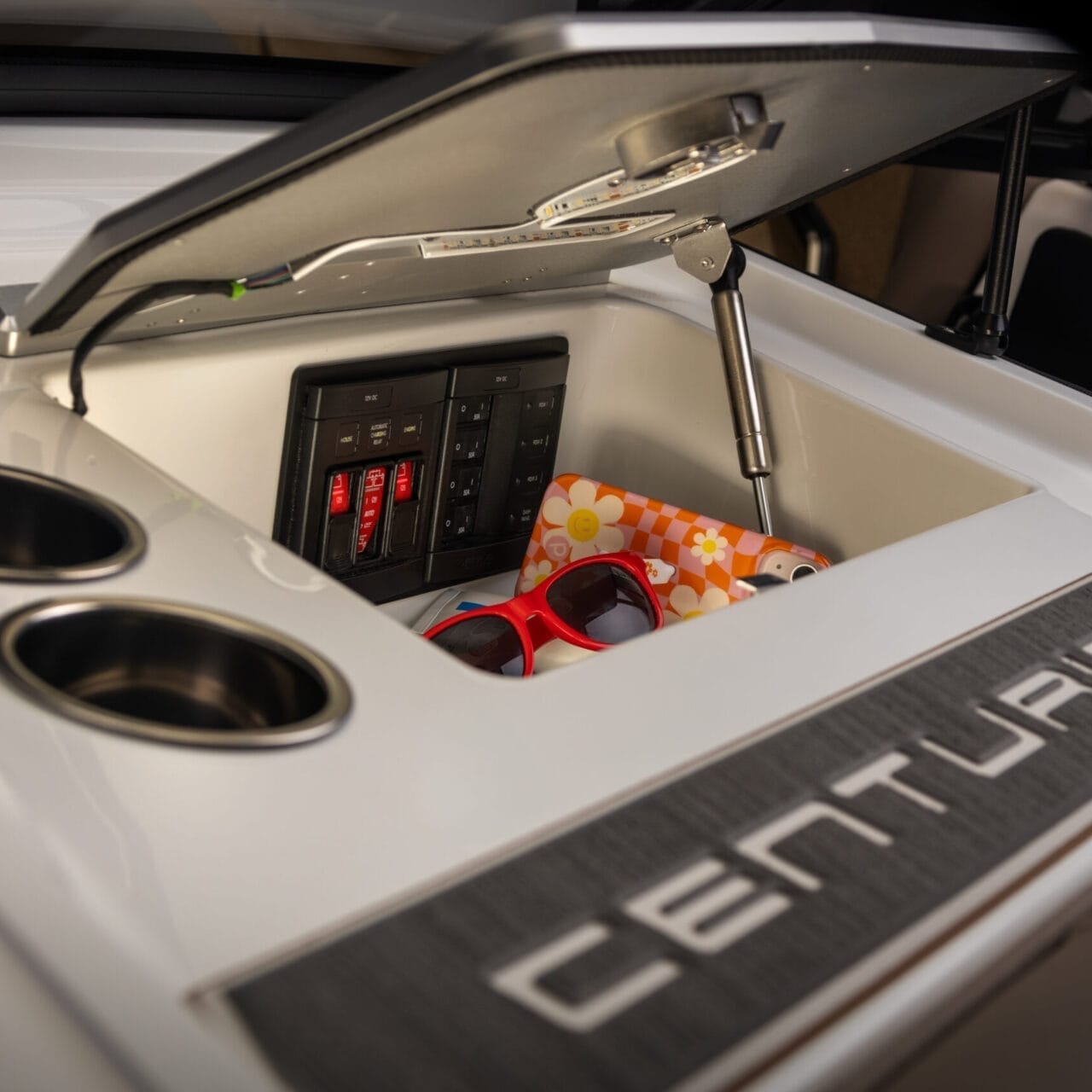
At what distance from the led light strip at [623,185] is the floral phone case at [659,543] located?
29cm

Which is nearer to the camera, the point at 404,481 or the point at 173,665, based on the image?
the point at 173,665

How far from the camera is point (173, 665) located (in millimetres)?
595

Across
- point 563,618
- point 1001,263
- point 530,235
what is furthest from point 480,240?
point 1001,263

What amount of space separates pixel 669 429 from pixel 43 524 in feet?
2.09

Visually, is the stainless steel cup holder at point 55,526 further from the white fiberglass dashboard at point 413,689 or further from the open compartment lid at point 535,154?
the open compartment lid at point 535,154

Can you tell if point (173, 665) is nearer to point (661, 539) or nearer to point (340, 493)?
point (340, 493)

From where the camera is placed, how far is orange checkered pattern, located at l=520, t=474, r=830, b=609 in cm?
100

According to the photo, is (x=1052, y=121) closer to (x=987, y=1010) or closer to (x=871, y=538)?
(x=871, y=538)

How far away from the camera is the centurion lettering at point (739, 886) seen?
43 cm

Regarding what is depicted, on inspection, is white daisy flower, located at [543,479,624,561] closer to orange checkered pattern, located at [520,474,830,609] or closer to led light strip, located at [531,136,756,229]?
orange checkered pattern, located at [520,474,830,609]

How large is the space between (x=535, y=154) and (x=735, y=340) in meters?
0.40

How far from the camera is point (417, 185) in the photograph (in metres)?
0.68

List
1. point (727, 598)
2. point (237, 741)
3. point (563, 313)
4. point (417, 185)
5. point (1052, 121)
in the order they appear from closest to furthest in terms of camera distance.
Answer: point (237, 741) → point (417, 185) → point (727, 598) → point (563, 313) → point (1052, 121)

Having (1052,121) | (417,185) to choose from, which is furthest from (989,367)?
(1052,121)
